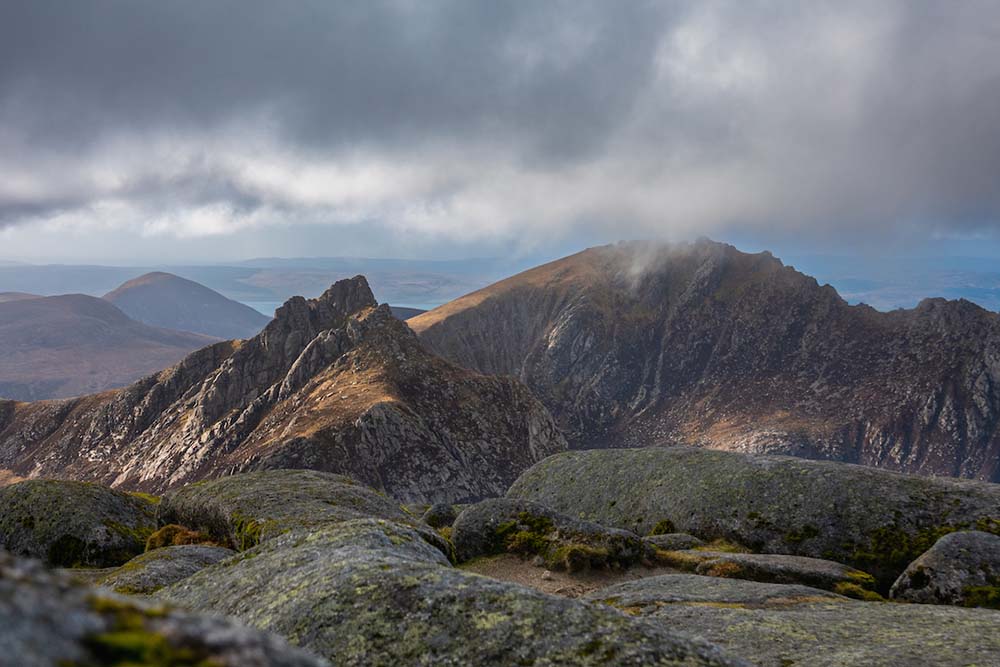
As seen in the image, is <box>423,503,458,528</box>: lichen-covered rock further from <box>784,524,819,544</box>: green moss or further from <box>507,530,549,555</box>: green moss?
<box>784,524,819,544</box>: green moss

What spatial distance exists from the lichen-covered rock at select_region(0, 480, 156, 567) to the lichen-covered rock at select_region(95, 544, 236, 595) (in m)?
13.0

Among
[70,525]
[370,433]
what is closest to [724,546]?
[70,525]

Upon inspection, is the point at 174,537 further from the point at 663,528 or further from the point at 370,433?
the point at 370,433

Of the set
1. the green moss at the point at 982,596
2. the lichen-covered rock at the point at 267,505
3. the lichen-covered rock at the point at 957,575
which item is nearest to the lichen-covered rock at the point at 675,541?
the lichen-covered rock at the point at 957,575

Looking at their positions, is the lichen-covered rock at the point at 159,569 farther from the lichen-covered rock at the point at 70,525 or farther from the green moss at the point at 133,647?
the green moss at the point at 133,647

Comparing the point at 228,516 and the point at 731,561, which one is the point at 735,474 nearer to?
the point at 731,561

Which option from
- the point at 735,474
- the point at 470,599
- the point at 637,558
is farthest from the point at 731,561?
the point at 470,599

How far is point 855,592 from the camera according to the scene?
27297 millimetres

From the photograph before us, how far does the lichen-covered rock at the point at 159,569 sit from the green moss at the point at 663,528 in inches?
1154

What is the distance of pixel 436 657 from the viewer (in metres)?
11.7

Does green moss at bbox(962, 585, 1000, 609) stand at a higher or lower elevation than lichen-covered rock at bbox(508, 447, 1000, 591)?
higher

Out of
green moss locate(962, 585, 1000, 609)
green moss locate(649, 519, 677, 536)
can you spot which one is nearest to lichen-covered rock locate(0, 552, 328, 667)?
green moss locate(962, 585, 1000, 609)

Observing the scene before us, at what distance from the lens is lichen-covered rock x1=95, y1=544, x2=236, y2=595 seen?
24922mm

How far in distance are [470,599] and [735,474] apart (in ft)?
121
